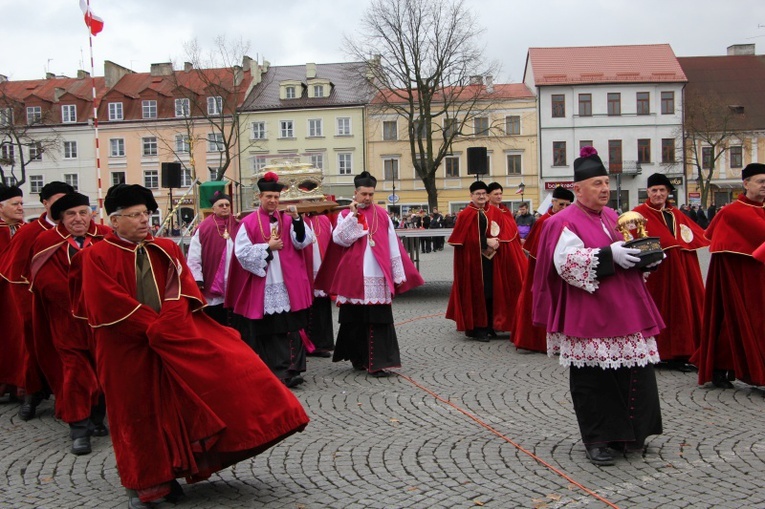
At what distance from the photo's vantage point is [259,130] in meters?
56.6

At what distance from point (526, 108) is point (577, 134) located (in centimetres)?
389

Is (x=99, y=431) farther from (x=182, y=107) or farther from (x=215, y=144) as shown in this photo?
(x=215, y=144)

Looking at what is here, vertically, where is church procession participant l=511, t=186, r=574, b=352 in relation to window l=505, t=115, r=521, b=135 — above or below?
below

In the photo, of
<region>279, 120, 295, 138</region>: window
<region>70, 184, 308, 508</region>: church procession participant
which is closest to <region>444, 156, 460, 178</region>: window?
<region>279, 120, 295, 138</region>: window

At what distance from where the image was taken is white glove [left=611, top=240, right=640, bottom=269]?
5.01m

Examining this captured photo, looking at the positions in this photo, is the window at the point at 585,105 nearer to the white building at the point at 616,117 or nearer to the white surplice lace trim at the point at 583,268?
the white building at the point at 616,117

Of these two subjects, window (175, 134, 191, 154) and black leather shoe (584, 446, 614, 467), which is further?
window (175, 134, 191, 154)

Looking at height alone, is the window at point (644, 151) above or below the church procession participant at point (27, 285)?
above

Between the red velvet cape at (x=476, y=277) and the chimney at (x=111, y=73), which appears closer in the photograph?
the red velvet cape at (x=476, y=277)

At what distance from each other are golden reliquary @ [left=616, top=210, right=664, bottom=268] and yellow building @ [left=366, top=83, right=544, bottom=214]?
49632mm

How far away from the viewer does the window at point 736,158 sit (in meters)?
54.3

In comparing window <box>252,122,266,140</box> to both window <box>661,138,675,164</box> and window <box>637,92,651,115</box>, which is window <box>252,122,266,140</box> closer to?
window <box>637,92,651,115</box>

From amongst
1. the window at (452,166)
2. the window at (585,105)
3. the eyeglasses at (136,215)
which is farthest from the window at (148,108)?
the eyeglasses at (136,215)

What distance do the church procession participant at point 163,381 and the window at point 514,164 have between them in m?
52.5
